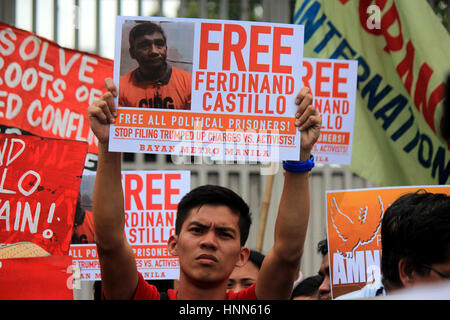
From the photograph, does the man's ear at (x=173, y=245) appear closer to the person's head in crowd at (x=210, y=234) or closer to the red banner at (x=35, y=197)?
the person's head in crowd at (x=210, y=234)

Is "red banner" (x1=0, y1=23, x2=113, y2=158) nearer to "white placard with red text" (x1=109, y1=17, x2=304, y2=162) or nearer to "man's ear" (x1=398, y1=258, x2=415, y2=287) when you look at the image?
"white placard with red text" (x1=109, y1=17, x2=304, y2=162)

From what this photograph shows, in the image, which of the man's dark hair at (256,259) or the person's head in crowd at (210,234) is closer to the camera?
the person's head in crowd at (210,234)

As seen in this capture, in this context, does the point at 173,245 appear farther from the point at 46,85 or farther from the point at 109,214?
the point at 46,85

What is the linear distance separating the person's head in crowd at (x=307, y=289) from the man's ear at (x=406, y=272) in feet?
5.22

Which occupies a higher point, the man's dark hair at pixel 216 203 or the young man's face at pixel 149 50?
the young man's face at pixel 149 50

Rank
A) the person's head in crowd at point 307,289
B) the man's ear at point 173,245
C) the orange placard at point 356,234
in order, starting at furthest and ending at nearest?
the person's head in crowd at point 307,289 < the orange placard at point 356,234 < the man's ear at point 173,245

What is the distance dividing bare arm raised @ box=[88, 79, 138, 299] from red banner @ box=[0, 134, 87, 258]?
0.81 m

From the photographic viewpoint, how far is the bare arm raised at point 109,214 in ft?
7.39

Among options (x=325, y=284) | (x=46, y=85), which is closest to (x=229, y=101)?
(x=325, y=284)

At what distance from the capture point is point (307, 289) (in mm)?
3588

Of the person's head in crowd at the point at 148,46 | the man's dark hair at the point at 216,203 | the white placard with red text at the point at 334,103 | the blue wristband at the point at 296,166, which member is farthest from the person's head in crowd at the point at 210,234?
the white placard with red text at the point at 334,103

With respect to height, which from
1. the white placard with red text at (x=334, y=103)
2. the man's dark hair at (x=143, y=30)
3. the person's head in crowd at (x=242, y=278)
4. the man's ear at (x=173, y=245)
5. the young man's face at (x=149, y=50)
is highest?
the white placard with red text at (x=334, y=103)

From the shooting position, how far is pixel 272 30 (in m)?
2.43

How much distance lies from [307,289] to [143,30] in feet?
5.92
